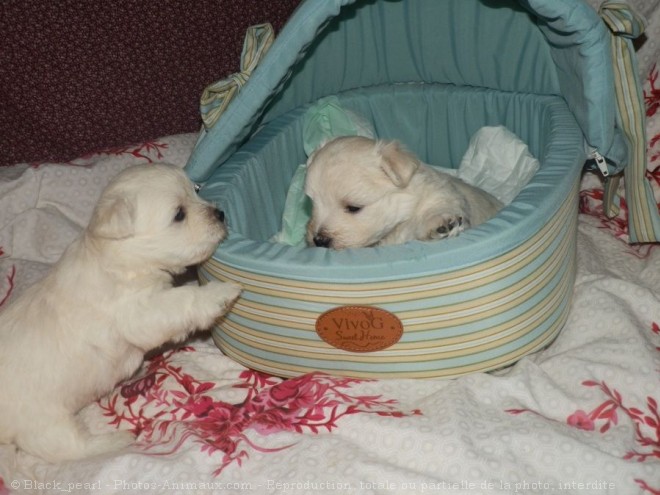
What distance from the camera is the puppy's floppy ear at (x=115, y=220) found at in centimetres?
256

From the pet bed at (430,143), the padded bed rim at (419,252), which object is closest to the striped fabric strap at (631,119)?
the pet bed at (430,143)

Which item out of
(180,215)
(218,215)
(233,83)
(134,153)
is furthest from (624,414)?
(134,153)

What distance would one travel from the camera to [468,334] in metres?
2.75

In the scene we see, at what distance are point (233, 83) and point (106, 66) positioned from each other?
1419 millimetres

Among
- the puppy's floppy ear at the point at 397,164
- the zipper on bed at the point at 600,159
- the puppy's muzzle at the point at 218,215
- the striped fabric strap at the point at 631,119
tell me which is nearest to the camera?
the puppy's muzzle at the point at 218,215

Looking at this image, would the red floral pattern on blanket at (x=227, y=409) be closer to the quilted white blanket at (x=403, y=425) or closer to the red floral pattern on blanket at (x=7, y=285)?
the quilted white blanket at (x=403, y=425)

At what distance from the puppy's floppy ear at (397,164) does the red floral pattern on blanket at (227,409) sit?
2.86 ft

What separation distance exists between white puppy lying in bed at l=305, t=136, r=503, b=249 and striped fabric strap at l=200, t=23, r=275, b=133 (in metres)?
0.55

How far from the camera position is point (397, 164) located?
2967mm

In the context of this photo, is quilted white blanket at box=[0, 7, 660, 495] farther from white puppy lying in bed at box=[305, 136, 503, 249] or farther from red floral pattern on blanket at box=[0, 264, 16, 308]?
red floral pattern on blanket at box=[0, 264, 16, 308]

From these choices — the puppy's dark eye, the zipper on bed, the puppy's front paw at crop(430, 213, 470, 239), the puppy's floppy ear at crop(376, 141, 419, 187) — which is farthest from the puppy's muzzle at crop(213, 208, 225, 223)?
the zipper on bed

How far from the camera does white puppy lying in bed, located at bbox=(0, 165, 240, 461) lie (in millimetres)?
2723

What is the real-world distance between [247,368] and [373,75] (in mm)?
2054

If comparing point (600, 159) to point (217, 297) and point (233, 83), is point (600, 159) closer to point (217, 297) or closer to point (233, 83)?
point (233, 83)
